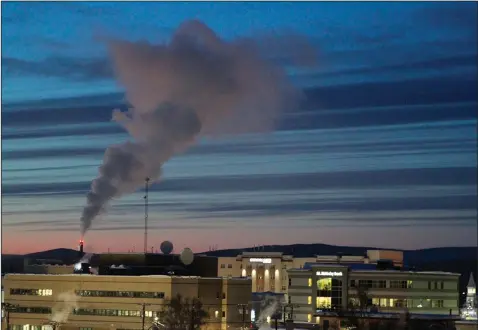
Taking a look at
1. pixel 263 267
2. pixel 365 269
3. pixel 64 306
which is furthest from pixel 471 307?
pixel 263 267

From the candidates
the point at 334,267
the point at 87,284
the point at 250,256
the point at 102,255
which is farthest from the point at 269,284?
the point at 87,284

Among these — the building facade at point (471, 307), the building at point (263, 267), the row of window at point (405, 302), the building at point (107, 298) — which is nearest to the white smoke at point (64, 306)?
the building at point (107, 298)

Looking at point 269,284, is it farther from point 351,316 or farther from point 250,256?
point 351,316

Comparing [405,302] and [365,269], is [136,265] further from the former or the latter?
[405,302]

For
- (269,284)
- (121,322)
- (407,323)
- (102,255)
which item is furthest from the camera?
(269,284)

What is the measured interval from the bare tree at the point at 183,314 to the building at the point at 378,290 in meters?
4.61

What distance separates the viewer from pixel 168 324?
67.9 ft

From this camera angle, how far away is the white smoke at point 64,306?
22.4 meters

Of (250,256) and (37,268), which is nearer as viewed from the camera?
(37,268)

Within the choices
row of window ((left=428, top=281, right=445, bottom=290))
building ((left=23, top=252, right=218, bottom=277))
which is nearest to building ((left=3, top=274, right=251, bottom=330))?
building ((left=23, top=252, right=218, bottom=277))

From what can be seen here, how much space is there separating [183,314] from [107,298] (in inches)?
89.6

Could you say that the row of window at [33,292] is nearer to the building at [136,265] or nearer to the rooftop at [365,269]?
the building at [136,265]

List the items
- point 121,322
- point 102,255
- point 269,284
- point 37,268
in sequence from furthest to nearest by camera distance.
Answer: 1. point 269,284
2. point 37,268
3. point 102,255
4. point 121,322

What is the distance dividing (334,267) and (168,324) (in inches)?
329
